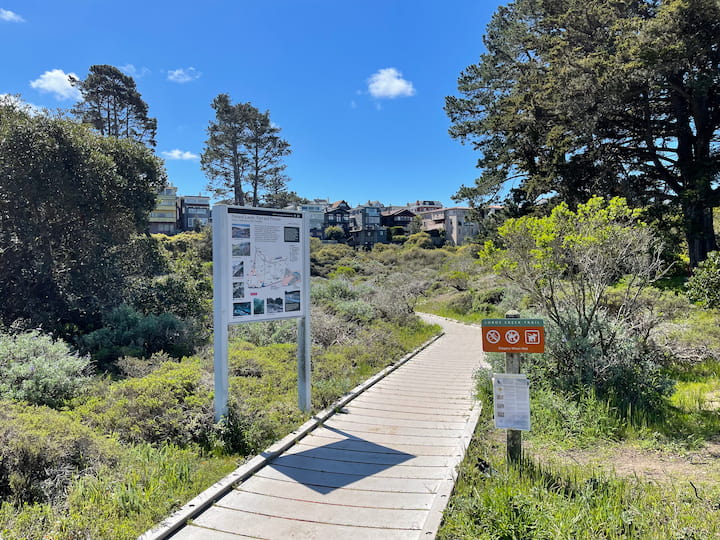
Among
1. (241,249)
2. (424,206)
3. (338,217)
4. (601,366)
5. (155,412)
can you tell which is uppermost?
(424,206)

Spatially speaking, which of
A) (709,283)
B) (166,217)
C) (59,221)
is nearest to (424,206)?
(166,217)

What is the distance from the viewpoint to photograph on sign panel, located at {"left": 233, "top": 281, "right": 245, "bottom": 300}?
16.1 feet

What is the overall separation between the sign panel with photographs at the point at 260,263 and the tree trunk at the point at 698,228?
13720 mm

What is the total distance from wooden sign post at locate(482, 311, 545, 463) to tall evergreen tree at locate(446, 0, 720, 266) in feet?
39.4

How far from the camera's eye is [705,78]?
1232 centimetres

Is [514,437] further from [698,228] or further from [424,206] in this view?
[424,206]

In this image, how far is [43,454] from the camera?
360 cm

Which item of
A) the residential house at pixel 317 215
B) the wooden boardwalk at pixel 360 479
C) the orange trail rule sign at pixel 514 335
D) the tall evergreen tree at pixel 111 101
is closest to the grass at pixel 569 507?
the wooden boardwalk at pixel 360 479

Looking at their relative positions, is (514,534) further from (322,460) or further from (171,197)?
(171,197)

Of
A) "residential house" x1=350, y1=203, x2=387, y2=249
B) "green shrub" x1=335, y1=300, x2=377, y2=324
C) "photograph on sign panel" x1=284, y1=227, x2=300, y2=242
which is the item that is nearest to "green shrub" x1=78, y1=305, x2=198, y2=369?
"green shrub" x1=335, y1=300, x2=377, y2=324

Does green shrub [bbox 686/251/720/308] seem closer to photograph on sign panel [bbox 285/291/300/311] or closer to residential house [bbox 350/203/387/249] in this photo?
photograph on sign panel [bbox 285/291/300/311]

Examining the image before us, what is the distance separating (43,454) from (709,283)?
26.4 feet

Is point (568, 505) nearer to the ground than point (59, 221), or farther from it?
nearer to the ground

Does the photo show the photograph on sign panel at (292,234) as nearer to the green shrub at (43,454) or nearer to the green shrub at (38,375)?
the green shrub at (43,454)
